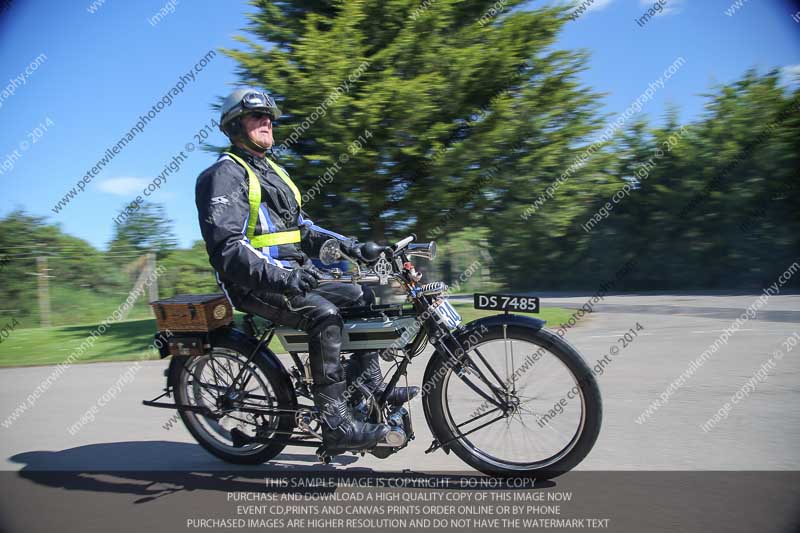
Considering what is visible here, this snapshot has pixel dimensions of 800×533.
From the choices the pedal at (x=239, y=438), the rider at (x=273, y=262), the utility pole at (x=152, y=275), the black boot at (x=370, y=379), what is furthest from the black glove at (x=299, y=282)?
the utility pole at (x=152, y=275)

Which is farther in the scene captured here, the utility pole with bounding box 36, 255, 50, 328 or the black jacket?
the utility pole with bounding box 36, 255, 50, 328

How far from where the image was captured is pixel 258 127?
12.1ft

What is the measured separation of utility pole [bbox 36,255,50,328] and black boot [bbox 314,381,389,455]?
11.8 metres

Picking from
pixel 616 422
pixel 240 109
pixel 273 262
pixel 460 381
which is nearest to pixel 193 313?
pixel 273 262

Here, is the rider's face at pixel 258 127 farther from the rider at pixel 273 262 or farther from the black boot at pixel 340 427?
the black boot at pixel 340 427

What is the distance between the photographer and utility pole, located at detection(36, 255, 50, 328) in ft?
41.5

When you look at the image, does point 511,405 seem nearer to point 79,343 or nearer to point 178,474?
point 178,474

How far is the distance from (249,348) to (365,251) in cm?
108

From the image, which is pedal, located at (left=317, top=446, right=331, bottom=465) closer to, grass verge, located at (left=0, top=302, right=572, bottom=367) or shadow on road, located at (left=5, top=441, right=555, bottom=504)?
shadow on road, located at (left=5, top=441, right=555, bottom=504)

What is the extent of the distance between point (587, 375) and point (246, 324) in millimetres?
2243

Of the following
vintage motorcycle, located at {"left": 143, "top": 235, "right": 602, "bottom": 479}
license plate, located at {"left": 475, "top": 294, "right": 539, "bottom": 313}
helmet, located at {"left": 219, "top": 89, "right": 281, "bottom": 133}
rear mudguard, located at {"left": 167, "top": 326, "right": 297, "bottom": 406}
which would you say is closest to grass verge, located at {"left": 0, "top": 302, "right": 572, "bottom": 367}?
rear mudguard, located at {"left": 167, "top": 326, "right": 297, "bottom": 406}

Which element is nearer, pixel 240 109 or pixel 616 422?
pixel 240 109

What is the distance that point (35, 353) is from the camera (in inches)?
353

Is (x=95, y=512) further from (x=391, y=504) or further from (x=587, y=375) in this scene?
(x=587, y=375)
